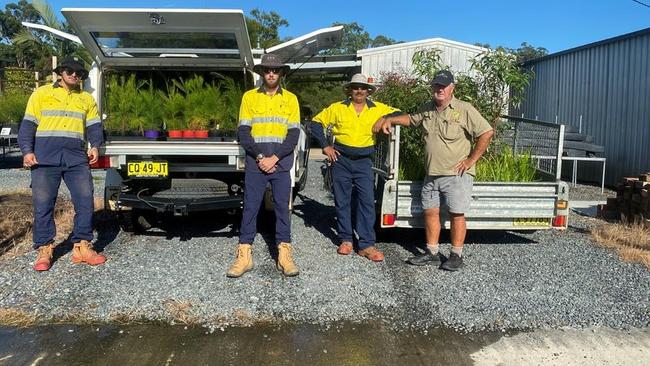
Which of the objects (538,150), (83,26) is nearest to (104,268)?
(83,26)

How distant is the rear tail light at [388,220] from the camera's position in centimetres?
581

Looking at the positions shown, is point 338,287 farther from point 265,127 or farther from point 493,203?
point 493,203

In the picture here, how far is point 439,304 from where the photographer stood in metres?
4.47

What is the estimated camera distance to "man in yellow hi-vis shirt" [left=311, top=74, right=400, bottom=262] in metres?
5.61

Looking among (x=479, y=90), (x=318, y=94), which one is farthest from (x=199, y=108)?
(x=318, y=94)

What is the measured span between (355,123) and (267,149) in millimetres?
1065

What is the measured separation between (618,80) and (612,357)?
31.2 feet

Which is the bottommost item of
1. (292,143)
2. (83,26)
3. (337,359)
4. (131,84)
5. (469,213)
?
(337,359)

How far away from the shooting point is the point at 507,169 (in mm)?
6398

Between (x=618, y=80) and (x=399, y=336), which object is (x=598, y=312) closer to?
(x=399, y=336)

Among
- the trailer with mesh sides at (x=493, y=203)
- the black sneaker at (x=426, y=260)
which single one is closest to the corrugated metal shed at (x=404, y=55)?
the trailer with mesh sides at (x=493, y=203)

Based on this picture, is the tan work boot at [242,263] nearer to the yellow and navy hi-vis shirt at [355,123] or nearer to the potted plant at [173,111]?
the yellow and navy hi-vis shirt at [355,123]

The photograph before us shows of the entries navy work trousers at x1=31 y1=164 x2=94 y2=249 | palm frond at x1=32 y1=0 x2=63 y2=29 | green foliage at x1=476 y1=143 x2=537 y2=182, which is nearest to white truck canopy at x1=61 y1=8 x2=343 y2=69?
navy work trousers at x1=31 y1=164 x2=94 y2=249

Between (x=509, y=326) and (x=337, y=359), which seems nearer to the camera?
(x=337, y=359)
